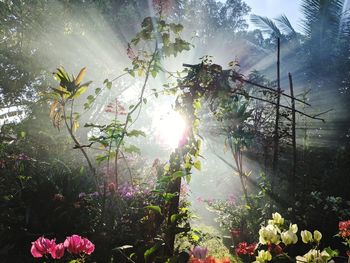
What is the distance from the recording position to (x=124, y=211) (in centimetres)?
388

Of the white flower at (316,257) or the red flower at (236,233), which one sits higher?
the white flower at (316,257)

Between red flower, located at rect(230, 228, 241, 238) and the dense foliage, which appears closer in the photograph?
the dense foliage

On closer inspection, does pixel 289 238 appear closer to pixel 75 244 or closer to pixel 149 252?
pixel 149 252

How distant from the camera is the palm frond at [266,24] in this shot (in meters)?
11.5

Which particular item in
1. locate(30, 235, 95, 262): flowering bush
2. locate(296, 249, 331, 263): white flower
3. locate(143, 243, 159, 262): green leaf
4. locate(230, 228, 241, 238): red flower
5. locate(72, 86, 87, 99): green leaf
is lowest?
locate(230, 228, 241, 238): red flower

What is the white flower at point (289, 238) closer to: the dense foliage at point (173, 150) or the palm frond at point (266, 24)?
the dense foliage at point (173, 150)

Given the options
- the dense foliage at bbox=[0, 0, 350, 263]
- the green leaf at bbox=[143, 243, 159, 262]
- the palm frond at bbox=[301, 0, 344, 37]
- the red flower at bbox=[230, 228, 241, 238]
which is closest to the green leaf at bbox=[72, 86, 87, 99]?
the dense foliage at bbox=[0, 0, 350, 263]

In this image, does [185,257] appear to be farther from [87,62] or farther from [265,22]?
[87,62]

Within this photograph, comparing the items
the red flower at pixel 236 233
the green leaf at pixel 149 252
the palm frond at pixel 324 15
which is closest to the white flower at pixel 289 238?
the green leaf at pixel 149 252

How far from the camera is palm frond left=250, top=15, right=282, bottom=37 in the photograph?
11.5m

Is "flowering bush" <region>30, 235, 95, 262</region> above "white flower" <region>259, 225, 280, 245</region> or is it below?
below

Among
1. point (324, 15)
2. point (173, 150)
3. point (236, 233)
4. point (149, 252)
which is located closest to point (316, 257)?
point (149, 252)

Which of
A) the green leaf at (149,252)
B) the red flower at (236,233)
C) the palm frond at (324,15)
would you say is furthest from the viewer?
the palm frond at (324,15)

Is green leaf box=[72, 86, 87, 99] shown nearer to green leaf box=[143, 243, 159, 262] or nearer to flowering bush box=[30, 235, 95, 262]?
flowering bush box=[30, 235, 95, 262]
